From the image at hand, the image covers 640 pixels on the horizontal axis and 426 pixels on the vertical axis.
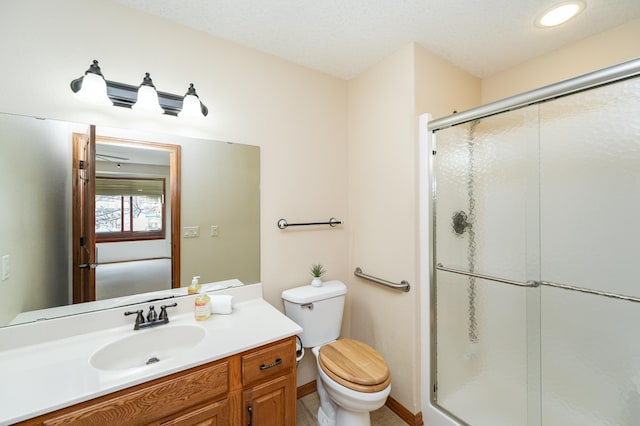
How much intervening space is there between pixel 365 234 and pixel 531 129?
1.15 m

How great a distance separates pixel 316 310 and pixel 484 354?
1.05m

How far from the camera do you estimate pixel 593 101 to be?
1142 mm

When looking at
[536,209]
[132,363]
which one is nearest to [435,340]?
[536,209]

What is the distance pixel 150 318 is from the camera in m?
1.30

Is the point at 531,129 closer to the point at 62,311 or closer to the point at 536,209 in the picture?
the point at 536,209

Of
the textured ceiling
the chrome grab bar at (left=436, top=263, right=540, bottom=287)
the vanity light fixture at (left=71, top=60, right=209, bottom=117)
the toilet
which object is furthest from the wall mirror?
the chrome grab bar at (left=436, top=263, right=540, bottom=287)

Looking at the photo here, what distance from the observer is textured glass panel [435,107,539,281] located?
1.38 metres

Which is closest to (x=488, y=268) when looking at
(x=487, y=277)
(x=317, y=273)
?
(x=487, y=277)

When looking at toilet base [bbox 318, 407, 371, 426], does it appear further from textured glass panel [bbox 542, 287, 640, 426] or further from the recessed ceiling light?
the recessed ceiling light

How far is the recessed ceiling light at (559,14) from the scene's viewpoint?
1.33 meters

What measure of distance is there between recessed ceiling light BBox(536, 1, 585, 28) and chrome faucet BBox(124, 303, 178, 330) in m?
2.54

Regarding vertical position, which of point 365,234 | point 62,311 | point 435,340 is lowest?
point 435,340

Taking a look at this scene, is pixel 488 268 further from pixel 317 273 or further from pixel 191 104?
pixel 191 104

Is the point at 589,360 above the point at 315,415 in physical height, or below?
above
